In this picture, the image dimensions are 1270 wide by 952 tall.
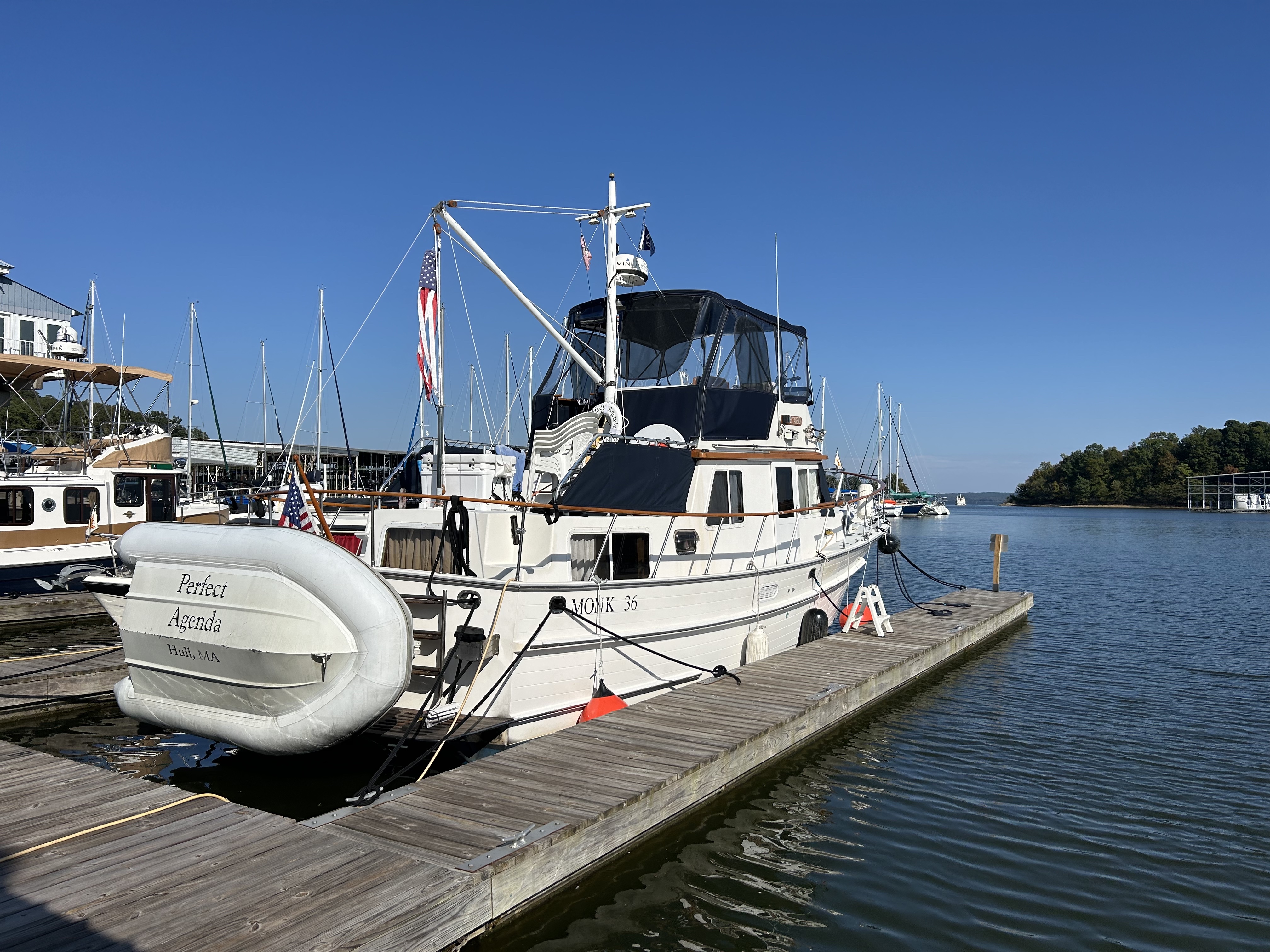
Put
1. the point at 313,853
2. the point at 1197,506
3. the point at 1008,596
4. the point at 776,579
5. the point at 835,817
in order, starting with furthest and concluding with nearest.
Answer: the point at 1197,506, the point at 1008,596, the point at 776,579, the point at 835,817, the point at 313,853

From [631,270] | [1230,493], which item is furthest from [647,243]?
[1230,493]

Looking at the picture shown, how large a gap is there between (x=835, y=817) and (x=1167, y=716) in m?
6.35

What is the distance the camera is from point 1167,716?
10.8 meters

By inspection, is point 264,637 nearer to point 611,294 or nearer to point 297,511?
Answer: point 297,511

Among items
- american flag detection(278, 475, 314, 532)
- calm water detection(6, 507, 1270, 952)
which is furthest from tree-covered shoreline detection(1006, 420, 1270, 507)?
american flag detection(278, 475, 314, 532)

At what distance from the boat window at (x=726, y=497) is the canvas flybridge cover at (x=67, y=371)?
672 inches

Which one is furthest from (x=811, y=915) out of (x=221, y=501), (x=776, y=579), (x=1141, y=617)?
(x=221, y=501)

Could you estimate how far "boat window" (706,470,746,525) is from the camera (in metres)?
11.0

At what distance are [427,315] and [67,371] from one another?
49.9 ft

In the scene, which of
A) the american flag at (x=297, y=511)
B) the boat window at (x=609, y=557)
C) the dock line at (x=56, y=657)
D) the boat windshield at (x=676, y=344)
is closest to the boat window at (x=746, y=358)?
the boat windshield at (x=676, y=344)

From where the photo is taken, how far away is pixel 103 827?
529 centimetres

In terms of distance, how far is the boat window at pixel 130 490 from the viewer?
19.2 meters

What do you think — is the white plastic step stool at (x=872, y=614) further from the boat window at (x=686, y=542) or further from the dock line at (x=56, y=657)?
the dock line at (x=56, y=657)

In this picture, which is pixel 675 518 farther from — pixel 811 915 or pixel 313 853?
pixel 313 853
